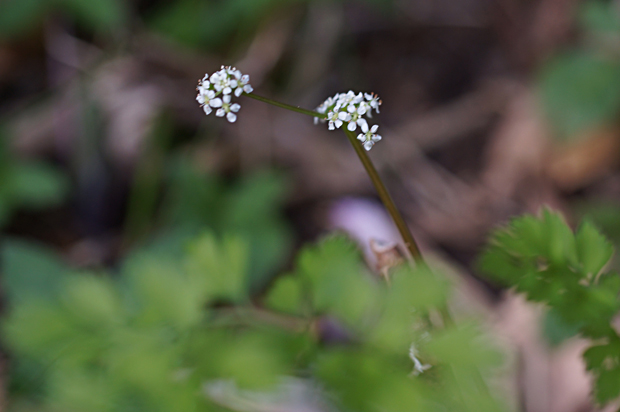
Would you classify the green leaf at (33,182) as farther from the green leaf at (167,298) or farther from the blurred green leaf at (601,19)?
the blurred green leaf at (601,19)

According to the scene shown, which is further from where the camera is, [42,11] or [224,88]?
[42,11]

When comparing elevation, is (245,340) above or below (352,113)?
below

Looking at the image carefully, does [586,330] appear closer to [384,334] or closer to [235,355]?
[384,334]

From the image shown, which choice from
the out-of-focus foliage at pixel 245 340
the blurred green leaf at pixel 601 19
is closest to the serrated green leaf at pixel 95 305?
the out-of-focus foliage at pixel 245 340

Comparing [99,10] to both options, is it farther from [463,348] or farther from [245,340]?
[463,348]

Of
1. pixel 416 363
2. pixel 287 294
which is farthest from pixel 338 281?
pixel 416 363
